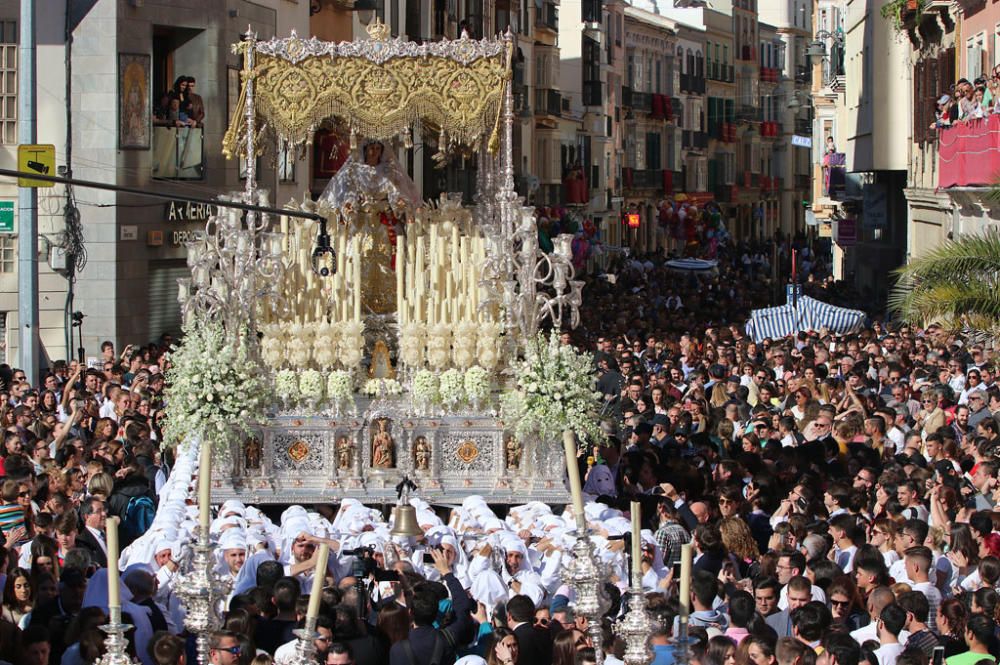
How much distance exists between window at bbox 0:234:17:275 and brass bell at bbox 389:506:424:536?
15.1m

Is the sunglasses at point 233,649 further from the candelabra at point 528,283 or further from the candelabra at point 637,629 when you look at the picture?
the candelabra at point 528,283

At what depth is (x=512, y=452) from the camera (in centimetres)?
1706

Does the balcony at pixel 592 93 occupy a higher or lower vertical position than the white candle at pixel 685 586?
higher

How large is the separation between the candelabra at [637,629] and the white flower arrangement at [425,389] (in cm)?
910

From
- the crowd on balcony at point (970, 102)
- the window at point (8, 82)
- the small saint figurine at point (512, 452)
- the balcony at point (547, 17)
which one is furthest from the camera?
the balcony at point (547, 17)

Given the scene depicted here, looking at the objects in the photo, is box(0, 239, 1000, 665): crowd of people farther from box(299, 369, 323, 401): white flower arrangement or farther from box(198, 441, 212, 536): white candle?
box(299, 369, 323, 401): white flower arrangement

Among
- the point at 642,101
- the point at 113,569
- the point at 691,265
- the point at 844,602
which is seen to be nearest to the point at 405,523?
the point at 844,602

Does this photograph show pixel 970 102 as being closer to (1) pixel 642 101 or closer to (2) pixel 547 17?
(2) pixel 547 17

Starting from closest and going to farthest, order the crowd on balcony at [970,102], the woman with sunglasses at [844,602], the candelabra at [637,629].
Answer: the candelabra at [637,629] → the woman with sunglasses at [844,602] → the crowd on balcony at [970,102]

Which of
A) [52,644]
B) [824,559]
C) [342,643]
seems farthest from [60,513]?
[824,559]

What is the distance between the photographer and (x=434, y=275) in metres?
17.8

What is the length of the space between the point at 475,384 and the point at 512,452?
62 cm

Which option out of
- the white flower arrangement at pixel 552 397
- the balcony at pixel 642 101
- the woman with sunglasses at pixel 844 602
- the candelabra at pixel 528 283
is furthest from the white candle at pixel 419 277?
the balcony at pixel 642 101

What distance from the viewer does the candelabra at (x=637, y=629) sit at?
8102 mm
